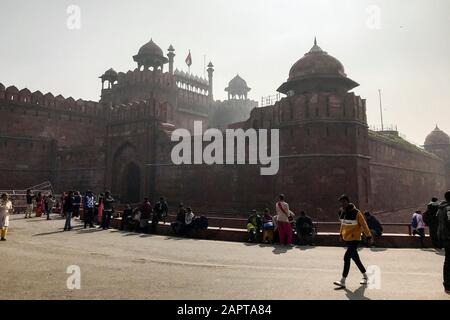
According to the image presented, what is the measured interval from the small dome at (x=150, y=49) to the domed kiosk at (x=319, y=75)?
21830 mm

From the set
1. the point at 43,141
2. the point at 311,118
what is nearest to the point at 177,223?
the point at 311,118

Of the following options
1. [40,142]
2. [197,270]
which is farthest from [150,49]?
[197,270]

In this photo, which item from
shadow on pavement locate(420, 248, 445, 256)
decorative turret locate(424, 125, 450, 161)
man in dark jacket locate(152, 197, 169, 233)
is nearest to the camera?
shadow on pavement locate(420, 248, 445, 256)

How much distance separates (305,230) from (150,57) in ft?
98.9

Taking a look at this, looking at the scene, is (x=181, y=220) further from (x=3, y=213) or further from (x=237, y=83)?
(x=237, y=83)

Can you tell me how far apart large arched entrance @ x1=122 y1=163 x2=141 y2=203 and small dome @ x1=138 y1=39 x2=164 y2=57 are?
17.1 metres

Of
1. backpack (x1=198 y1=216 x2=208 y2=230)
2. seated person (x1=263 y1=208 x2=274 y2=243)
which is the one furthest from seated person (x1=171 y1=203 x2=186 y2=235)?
seated person (x1=263 y1=208 x2=274 y2=243)

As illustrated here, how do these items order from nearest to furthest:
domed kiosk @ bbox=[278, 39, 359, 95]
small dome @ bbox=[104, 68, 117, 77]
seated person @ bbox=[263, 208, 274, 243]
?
seated person @ bbox=[263, 208, 274, 243] < domed kiosk @ bbox=[278, 39, 359, 95] < small dome @ bbox=[104, 68, 117, 77]

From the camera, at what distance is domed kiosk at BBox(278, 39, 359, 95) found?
1625 centimetres

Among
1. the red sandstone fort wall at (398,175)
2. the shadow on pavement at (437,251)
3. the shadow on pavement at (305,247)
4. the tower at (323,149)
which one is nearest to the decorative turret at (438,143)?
the red sandstone fort wall at (398,175)

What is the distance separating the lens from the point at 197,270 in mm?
6074

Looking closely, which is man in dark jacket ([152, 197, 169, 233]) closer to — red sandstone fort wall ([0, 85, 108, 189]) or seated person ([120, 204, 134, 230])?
seated person ([120, 204, 134, 230])

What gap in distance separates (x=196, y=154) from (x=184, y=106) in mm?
20881
